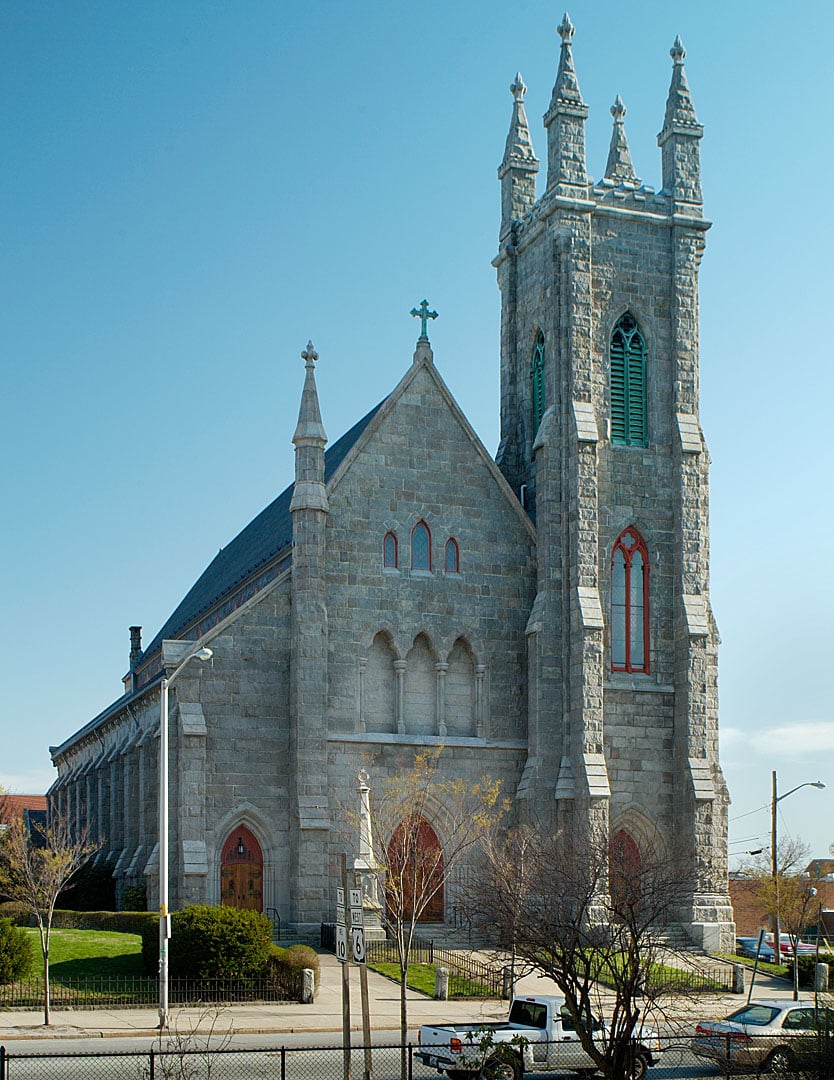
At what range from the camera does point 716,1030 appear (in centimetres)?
2564

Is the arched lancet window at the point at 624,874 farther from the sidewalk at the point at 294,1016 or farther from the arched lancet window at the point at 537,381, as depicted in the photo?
the arched lancet window at the point at 537,381

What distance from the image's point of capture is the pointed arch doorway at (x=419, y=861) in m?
37.9

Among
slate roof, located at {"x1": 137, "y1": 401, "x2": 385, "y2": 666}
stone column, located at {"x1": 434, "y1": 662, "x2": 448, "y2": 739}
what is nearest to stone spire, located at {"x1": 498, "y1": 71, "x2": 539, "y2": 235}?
slate roof, located at {"x1": 137, "y1": 401, "x2": 385, "y2": 666}

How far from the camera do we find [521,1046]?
2230 centimetres

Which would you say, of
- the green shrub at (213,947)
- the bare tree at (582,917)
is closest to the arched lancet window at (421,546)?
the bare tree at (582,917)

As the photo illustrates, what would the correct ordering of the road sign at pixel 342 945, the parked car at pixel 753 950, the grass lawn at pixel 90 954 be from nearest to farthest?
1. the road sign at pixel 342 945
2. the grass lawn at pixel 90 954
3. the parked car at pixel 753 950

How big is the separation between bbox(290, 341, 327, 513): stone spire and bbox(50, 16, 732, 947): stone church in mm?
63

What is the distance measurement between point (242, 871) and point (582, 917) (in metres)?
12.8

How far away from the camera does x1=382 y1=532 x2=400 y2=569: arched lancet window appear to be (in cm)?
4347

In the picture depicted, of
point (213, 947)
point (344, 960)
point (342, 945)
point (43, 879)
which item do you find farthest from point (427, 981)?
point (344, 960)

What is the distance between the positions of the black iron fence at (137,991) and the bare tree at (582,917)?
15.0 feet

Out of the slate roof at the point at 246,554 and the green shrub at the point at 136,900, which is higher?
the slate roof at the point at 246,554

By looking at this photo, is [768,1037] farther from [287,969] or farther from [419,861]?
[419,861]

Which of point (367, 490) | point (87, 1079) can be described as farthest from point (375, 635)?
point (87, 1079)
